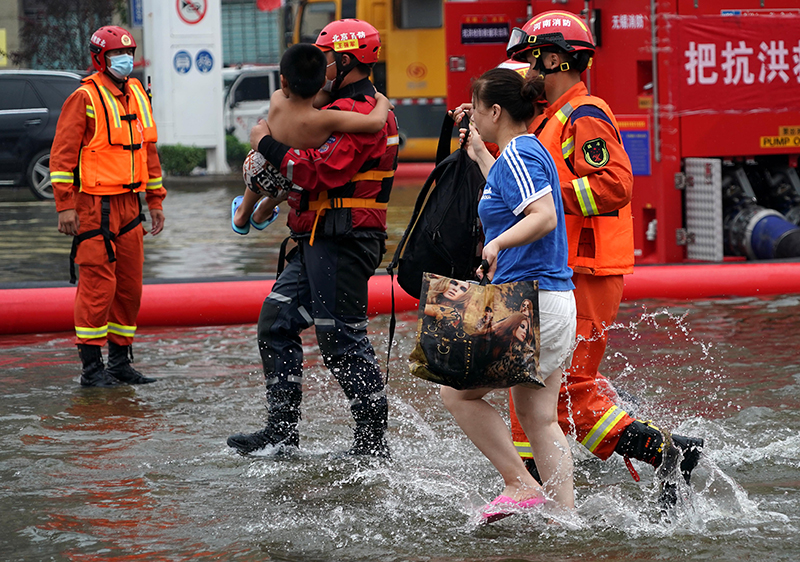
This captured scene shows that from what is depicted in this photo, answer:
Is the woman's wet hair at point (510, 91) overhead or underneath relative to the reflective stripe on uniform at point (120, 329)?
overhead

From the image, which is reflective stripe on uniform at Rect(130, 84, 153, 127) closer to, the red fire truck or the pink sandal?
the pink sandal

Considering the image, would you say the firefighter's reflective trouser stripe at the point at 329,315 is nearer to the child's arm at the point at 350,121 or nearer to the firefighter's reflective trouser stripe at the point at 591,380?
the child's arm at the point at 350,121

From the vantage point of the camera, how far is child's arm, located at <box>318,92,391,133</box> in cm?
460

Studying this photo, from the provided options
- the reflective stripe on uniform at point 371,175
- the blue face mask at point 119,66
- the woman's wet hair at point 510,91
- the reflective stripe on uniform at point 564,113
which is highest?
the blue face mask at point 119,66

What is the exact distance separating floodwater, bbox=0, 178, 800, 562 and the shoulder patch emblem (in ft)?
3.78

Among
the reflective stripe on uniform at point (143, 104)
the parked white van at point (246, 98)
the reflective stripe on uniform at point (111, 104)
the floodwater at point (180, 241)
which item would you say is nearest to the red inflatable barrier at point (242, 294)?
the floodwater at point (180, 241)

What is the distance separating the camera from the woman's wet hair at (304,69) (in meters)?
4.52

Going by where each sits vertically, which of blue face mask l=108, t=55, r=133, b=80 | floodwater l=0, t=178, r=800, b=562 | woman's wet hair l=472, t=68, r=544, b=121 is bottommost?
floodwater l=0, t=178, r=800, b=562

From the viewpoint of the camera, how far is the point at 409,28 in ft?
64.7

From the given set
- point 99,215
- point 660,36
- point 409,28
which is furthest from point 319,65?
point 409,28

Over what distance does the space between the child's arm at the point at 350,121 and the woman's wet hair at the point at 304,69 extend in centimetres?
11

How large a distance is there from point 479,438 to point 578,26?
158 centimetres

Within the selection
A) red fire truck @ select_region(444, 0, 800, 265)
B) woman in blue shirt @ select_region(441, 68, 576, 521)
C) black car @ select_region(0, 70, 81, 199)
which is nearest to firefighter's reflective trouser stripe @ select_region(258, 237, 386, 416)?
woman in blue shirt @ select_region(441, 68, 576, 521)

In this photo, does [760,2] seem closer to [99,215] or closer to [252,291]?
[252,291]
